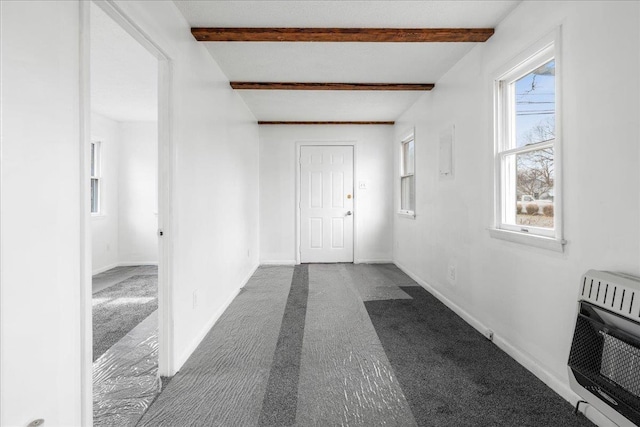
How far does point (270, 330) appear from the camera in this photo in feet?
9.20

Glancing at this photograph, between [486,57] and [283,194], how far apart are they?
12.2ft

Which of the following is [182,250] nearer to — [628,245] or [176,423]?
[176,423]

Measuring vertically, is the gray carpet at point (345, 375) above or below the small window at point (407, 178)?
below

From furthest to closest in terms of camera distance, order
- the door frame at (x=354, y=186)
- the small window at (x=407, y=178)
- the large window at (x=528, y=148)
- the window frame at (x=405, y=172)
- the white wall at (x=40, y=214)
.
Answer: the door frame at (x=354, y=186) < the small window at (x=407, y=178) < the window frame at (x=405, y=172) < the large window at (x=528, y=148) < the white wall at (x=40, y=214)

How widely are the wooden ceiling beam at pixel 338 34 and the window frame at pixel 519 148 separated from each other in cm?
44

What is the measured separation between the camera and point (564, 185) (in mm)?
1861

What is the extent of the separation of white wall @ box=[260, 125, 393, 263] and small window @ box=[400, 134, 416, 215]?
44 cm

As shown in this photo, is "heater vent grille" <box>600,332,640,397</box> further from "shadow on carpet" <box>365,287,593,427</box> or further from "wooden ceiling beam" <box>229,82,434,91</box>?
"wooden ceiling beam" <box>229,82,434,91</box>

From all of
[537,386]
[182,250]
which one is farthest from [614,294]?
[182,250]

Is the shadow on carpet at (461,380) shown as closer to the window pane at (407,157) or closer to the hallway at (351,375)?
the hallway at (351,375)

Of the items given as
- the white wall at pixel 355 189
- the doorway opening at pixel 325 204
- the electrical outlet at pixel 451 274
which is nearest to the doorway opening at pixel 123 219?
the white wall at pixel 355 189

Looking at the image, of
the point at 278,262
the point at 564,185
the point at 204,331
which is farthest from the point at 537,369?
the point at 278,262

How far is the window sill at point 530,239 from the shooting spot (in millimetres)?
1879

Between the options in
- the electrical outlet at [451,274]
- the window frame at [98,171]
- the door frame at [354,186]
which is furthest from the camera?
the door frame at [354,186]
